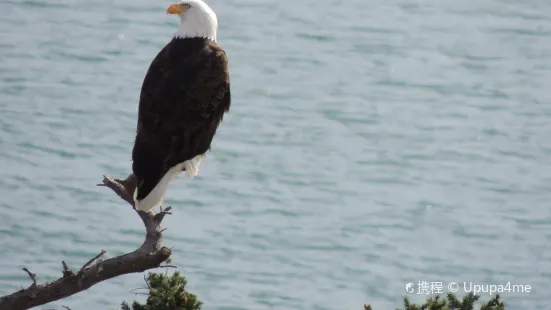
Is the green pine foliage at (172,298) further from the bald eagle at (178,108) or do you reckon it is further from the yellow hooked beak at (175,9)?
the yellow hooked beak at (175,9)

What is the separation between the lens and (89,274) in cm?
536

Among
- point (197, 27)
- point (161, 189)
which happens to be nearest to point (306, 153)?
point (197, 27)

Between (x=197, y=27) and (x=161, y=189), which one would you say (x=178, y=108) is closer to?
(x=161, y=189)

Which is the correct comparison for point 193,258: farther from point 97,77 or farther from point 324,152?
point 97,77

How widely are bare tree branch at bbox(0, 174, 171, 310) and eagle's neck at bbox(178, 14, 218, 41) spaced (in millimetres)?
1607

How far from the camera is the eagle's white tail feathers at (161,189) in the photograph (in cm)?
634

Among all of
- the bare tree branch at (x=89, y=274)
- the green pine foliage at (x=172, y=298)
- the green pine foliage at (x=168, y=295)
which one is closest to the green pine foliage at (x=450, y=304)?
the green pine foliage at (x=172, y=298)

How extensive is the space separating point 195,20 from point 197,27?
0.05 metres

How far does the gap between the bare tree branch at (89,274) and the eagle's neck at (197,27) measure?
161 centimetres

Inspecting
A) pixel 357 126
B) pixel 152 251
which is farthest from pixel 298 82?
pixel 152 251

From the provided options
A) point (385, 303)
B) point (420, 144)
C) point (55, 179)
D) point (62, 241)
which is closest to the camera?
point (385, 303)

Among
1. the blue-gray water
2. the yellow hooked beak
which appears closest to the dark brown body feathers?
the yellow hooked beak

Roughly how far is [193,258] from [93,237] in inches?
44.2

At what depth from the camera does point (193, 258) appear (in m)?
12.5
